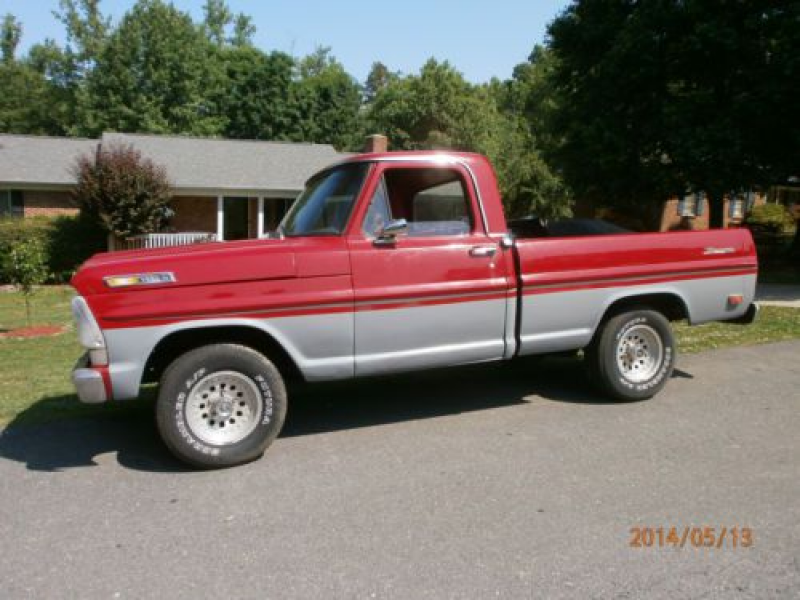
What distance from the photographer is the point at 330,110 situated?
5144 centimetres

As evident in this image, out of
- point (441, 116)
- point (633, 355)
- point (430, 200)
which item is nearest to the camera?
point (430, 200)

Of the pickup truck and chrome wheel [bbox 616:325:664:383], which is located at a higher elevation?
the pickup truck

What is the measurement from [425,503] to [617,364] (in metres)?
2.68

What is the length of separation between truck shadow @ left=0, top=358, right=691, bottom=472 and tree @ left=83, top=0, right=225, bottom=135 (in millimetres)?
41054

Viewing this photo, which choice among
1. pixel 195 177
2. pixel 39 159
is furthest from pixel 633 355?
pixel 39 159

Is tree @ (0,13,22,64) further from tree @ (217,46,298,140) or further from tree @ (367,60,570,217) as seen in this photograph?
tree @ (367,60,570,217)

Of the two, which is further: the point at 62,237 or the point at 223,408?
the point at 62,237

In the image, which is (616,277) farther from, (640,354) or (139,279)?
(139,279)

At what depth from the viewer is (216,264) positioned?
4.22 metres

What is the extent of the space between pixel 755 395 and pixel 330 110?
49314 millimetres

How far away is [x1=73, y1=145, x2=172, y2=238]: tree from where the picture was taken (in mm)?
19516

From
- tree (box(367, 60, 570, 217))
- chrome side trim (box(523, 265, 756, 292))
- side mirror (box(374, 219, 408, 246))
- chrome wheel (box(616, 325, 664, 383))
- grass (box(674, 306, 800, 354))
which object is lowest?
grass (box(674, 306, 800, 354))

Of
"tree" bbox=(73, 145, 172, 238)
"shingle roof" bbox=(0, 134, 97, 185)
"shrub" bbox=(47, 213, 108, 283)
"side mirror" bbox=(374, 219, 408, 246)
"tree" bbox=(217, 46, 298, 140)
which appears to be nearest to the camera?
"side mirror" bbox=(374, 219, 408, 246)

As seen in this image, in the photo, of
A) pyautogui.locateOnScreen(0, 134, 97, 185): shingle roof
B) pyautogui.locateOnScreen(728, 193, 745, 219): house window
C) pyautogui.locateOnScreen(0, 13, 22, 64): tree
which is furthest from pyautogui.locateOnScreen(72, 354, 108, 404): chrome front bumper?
pyautogui.locateOnScreen(0, 13, 22, 64): tree
